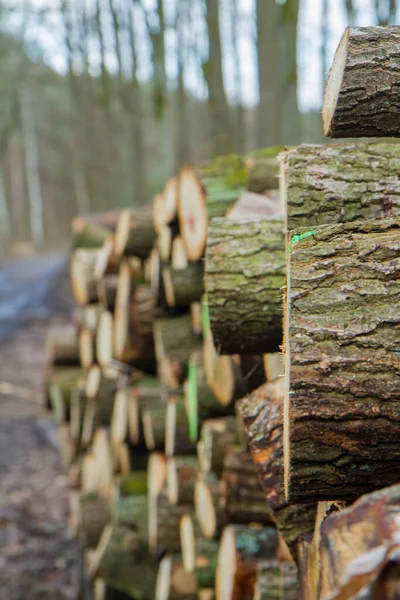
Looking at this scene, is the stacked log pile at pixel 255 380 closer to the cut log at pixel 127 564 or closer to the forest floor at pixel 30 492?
the cut log at pixel 127 564

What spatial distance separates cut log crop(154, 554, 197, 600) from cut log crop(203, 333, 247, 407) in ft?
2.96

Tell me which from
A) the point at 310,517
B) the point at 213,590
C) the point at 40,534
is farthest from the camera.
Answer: the point at 40,534

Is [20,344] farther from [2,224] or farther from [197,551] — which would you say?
[2,224]

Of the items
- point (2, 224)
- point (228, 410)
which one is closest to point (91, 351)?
point (228, 410)

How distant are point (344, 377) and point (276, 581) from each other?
1113mm

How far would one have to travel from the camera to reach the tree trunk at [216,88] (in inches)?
308

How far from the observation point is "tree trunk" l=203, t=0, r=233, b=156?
782 cm

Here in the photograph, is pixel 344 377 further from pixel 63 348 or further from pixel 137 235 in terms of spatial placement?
pixel 63 348

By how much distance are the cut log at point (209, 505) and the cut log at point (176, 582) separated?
0.33m

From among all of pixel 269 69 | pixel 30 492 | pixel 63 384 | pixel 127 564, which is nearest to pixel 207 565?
pixel 127 564

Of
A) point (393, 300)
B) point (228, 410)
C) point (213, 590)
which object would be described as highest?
point (393, 300)

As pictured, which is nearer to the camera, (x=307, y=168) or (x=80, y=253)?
(x=307, y=168)

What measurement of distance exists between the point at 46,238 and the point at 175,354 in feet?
83.8

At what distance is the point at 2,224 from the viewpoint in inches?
931
